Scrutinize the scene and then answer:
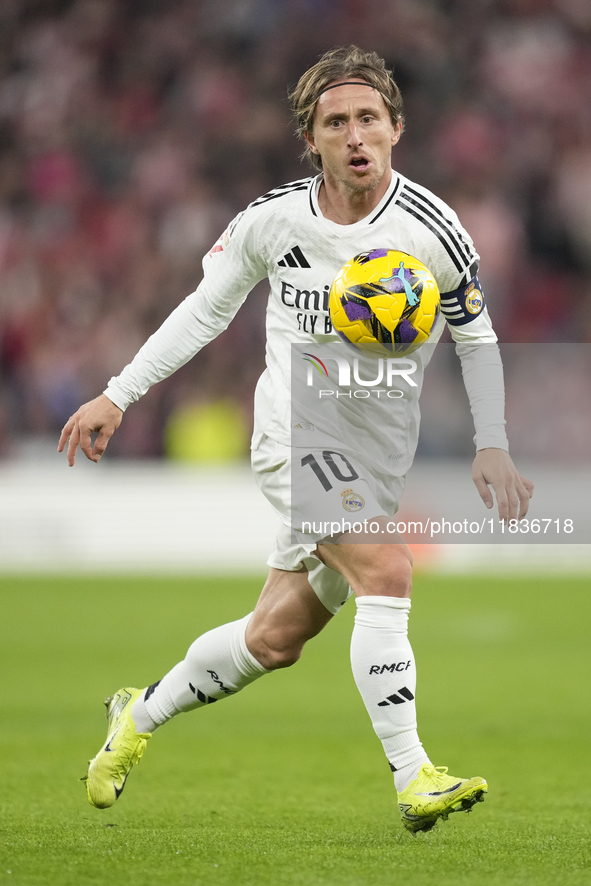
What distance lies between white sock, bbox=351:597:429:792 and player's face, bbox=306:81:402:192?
4.33 ft

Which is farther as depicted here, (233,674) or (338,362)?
(233,674)

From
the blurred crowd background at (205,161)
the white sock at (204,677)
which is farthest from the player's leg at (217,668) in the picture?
the blurred crowd background at (205,161)

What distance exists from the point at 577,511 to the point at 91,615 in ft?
17.6

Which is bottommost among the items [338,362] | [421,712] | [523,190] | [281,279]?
[421,712]

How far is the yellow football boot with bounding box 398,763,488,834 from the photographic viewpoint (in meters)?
3.54

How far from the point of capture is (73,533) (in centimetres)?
1366

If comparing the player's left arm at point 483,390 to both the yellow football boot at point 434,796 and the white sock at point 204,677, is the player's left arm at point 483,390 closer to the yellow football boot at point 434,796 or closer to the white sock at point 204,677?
the yellow football boot at point 434,796

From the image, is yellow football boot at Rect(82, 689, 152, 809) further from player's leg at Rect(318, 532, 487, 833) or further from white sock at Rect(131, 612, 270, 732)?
player's leg at Rect(318, 532, 487, 833)

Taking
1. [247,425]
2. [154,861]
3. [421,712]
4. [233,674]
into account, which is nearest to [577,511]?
[247,425]

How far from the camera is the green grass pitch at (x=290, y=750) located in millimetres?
3432

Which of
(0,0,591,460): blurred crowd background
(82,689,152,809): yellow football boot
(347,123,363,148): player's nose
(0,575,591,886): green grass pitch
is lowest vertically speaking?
(0,575,591,886): green grass pitch

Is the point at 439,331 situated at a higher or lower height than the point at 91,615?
higher

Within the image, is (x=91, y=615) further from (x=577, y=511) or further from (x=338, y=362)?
(x=338, y=362)

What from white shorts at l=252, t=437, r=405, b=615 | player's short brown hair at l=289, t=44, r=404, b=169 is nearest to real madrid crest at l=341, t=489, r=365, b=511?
white shorts at l=252, t=437, r=405, b=615
